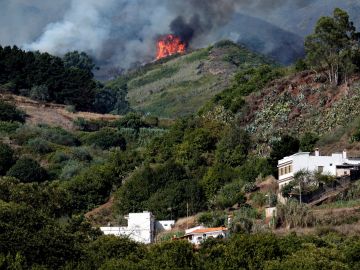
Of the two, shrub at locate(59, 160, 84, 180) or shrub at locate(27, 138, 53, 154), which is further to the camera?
shrub at locate(27, 138, 53, 154)

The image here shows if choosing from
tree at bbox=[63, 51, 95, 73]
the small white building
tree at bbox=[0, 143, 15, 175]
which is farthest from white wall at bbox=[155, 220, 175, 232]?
tree at bbox=[63, 51, 95, 73]

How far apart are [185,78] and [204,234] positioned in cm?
9387

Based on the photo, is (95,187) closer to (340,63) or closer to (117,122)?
(340,63)

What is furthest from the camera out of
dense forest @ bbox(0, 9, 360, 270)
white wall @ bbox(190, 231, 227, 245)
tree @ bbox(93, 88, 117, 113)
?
tree @ bbox(93, 88, 117, 113)

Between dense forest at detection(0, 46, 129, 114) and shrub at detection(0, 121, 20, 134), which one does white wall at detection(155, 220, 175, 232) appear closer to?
shrub at detection(0, 121, 20, 134)

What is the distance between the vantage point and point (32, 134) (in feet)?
366

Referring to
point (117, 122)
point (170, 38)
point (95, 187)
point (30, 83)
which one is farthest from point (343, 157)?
point (170, 38)

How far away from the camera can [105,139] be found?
114 metres

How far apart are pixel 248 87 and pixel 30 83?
38.6m

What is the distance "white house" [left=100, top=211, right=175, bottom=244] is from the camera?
76500 mm

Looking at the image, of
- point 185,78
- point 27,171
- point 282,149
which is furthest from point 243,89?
point 185,78

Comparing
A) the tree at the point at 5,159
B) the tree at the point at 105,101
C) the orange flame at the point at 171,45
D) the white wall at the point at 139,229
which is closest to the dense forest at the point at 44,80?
the tree at the point at 105,101

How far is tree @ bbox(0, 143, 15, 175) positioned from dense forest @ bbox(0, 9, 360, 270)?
0.50 feet

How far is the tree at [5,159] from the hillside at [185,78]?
4618 cm
